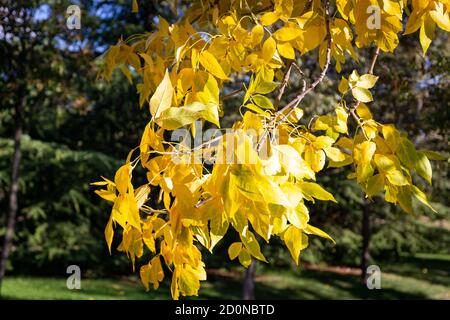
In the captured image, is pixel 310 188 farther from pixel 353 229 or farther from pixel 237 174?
pixel 353 229

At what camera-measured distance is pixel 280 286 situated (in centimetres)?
931

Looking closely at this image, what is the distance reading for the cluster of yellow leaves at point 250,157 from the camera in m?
0.72

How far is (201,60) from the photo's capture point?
2.96 ft

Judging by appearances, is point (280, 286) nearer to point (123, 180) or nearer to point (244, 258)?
point (244, 258)

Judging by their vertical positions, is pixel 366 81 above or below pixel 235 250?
above

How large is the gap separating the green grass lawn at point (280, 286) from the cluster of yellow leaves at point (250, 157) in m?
7.01

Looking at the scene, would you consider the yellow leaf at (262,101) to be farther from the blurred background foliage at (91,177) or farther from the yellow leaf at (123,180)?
the blurred background foliage at (91,177)

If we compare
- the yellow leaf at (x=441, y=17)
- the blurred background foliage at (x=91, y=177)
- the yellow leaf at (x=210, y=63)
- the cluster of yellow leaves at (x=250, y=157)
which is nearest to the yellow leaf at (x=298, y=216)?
the cluster of yellow leaves at (x=250, y=157)

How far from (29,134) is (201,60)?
990 centimetres

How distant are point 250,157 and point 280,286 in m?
8.96

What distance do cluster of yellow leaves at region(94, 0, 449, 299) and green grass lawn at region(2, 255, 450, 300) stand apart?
7010 mm

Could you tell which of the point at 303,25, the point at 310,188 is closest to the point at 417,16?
the point at 303,25

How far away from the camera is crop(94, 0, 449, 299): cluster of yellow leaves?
721 millimetres

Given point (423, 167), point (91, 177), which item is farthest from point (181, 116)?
point (91, 177)
